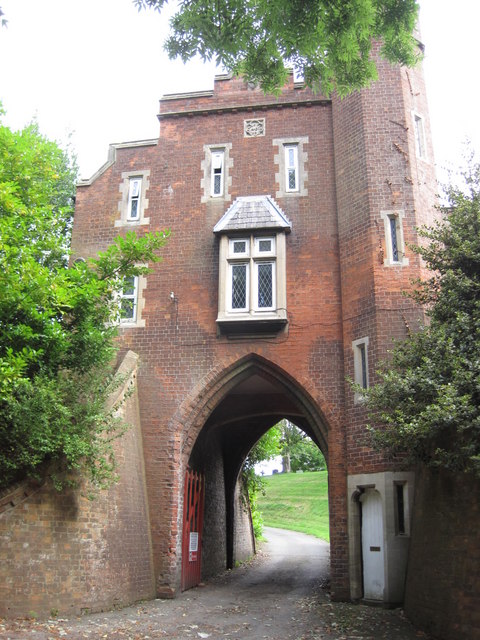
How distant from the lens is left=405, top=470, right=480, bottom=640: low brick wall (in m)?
9.54

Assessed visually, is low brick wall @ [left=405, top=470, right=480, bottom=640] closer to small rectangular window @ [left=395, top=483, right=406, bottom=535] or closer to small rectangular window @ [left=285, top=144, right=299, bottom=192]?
small rectangular window @ [left=395, top=483, right=406, bottom=535]

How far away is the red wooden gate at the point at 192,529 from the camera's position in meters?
16.0

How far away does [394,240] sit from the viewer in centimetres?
1545

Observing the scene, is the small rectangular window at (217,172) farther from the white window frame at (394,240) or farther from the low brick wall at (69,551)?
the low brick wall at (69,551)

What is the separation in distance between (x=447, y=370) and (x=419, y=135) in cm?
844

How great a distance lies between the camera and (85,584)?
1198 cm

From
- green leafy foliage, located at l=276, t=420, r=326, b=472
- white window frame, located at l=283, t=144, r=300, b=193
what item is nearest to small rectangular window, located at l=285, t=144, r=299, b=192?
white window frame, located at l=283, t=144, r=300, b=193

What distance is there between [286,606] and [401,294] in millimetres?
7226

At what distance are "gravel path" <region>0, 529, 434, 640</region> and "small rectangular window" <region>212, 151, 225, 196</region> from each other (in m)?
10.3

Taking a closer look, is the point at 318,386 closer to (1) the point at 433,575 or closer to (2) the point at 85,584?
(1) the point at 433,575

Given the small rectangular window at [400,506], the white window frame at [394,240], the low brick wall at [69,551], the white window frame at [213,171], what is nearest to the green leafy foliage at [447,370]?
the small rectangular window at [400,506]

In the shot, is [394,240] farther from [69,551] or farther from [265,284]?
[69,551]

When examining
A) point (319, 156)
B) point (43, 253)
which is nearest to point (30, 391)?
point (43, 253)

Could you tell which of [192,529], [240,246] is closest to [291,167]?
[240,246]
